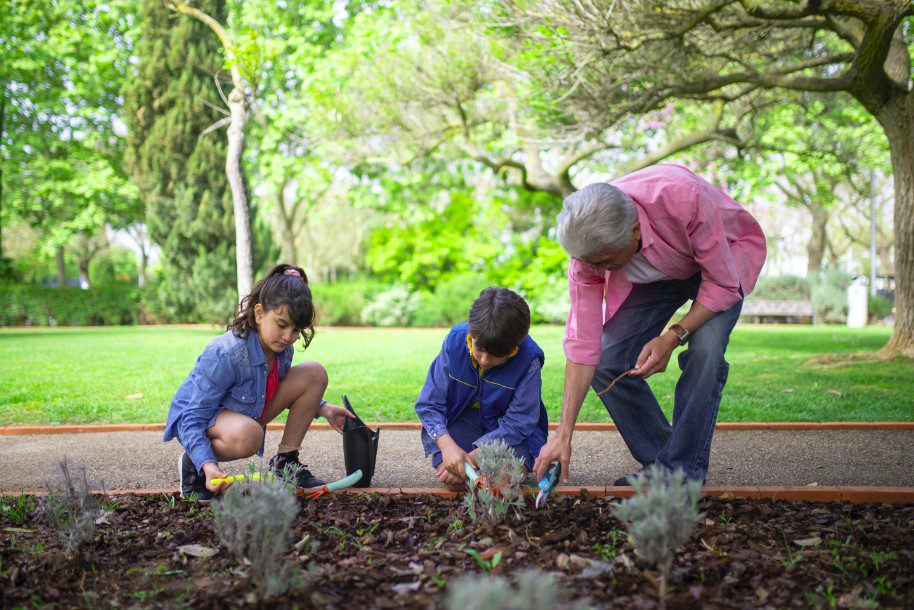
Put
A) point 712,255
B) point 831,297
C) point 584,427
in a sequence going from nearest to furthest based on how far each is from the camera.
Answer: point 712,255, point 584,427, point 831,297

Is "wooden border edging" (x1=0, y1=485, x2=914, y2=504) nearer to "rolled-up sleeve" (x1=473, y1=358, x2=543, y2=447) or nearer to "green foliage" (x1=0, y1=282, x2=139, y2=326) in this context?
"rolled-up sleeve" (x1=473, y1=358, x2=543, y2=447)

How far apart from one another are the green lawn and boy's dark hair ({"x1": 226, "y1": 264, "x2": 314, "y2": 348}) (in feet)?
7.23

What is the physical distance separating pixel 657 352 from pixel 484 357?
0.69 m

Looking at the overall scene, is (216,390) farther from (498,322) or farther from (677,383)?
(677,383)

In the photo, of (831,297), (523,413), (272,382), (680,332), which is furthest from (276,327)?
(831,297)

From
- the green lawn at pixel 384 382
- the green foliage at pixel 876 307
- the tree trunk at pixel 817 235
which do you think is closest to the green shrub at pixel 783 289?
the green foliage at pixel 876 307

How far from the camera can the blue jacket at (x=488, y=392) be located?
3.00m

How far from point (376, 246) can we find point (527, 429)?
1659cm

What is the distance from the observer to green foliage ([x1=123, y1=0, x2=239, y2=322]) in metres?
15.9

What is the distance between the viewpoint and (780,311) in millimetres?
19922

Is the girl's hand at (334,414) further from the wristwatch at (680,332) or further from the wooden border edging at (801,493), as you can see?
the wristwatch at (680,332)

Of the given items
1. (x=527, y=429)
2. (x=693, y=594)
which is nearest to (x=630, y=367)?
(x=527, y=429)

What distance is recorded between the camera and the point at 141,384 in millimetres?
6715

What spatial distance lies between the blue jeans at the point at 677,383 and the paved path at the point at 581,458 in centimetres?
38
